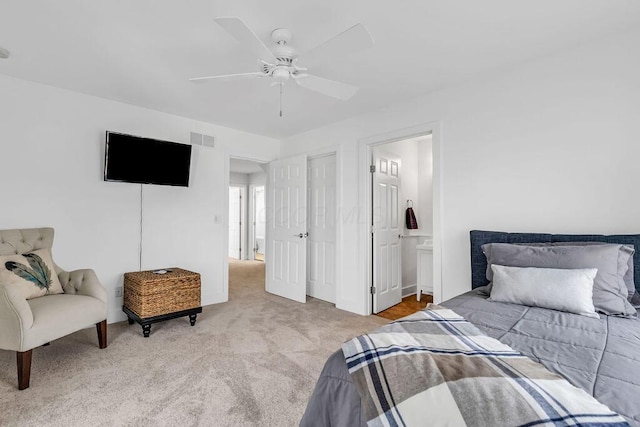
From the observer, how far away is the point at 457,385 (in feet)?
2.87

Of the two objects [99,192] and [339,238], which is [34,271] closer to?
[99,192]

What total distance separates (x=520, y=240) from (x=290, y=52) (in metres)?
2.16

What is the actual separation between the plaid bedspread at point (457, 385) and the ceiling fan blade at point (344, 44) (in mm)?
1436

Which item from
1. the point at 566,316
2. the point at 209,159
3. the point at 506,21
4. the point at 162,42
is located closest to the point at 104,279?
the point at 209,159

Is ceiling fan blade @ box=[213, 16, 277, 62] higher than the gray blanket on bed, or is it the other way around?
ceiling fan blade @ box=[213, 16, 277, 62]

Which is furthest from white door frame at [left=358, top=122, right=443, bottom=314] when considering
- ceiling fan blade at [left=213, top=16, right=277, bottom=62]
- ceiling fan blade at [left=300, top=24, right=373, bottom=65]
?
ceiling fan blade at [left=213, top=16, right=277, bottom=62]

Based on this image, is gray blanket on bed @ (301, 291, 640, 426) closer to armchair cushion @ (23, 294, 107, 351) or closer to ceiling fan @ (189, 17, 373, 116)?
ceiling fan @ (189, 17, 373, 116)

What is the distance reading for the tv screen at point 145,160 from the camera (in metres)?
3.04

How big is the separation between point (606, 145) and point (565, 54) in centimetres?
76

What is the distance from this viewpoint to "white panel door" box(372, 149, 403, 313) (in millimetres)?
3684

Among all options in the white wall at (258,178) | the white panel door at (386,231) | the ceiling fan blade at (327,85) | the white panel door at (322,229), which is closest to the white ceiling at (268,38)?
the ceiling fan blade at (327,85)

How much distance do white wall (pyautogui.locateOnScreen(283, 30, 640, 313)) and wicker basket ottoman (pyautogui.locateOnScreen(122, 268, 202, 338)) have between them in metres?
2.51

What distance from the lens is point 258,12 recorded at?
5.99ft

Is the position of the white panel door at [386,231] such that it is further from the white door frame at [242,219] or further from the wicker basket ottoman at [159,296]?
the white door frame at [242,219]
